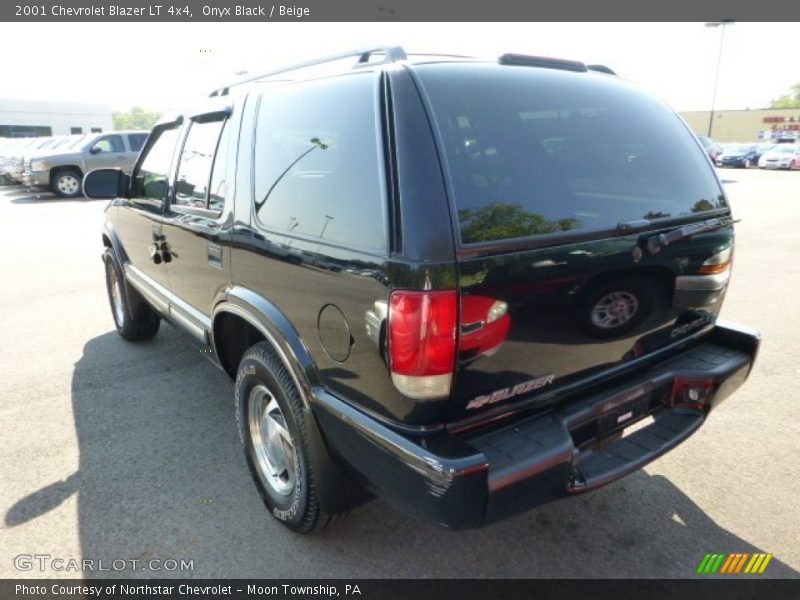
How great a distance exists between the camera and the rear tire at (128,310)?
14.9 ft

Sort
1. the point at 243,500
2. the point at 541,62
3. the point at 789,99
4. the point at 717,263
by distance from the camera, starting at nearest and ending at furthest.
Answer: the point at 541,62 → the point at 717,263 → the point at 243,500 → the point at 789,99

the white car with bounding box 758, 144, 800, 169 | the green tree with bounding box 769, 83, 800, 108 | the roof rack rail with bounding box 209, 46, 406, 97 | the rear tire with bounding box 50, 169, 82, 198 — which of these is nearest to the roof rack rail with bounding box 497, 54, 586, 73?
the roof rack rail with bounding box 209, 46, 406, 97

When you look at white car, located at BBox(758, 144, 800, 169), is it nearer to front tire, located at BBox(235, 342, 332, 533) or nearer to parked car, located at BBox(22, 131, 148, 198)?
parked car, located at BBox(22, 131, 148, 198)

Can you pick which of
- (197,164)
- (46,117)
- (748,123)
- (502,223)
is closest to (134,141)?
(197,164)

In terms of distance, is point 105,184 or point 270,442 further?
point 105,184

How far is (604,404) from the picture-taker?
212 centimetres

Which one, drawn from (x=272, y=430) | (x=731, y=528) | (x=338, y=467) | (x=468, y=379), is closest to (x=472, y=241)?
(x=468, y=379)

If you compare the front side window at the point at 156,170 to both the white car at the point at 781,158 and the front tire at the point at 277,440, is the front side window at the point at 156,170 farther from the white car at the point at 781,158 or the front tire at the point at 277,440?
the white car at the point at 781,158

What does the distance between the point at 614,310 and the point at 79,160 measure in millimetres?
17810

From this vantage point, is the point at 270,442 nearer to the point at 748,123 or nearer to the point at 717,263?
the point at 717,263

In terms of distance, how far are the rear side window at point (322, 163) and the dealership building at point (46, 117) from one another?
6077 cm

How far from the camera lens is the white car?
27.5 m

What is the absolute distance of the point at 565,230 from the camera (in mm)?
1931

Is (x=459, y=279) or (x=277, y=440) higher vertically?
(x=459, y=279)
